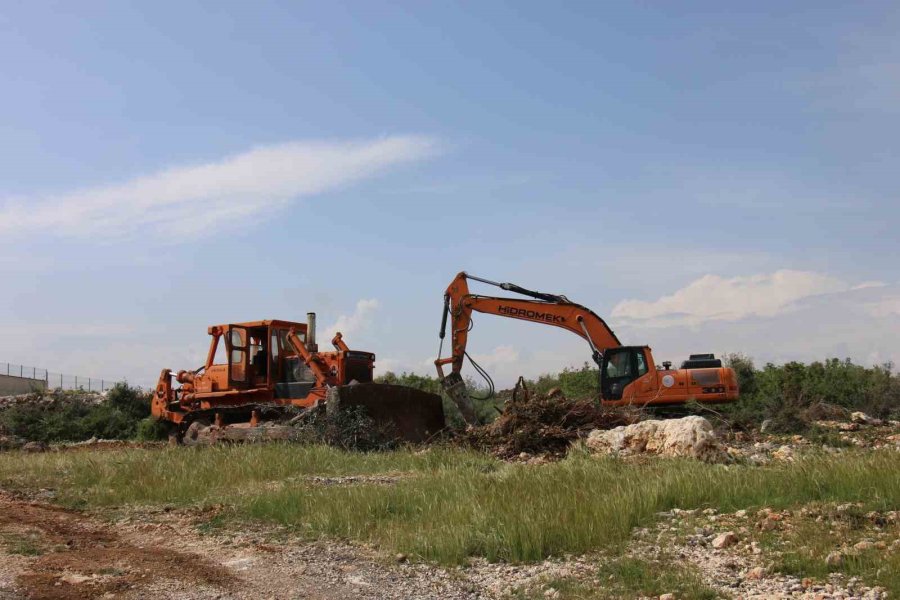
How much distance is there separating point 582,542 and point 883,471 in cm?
295

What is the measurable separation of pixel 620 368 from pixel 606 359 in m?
0.41

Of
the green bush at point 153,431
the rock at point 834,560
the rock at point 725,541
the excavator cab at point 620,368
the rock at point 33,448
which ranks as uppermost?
the excavator cab at point 620,368

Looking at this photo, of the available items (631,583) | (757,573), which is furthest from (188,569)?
(757,573)

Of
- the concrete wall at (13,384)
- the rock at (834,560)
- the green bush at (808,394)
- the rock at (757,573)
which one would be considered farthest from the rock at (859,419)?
the concrete wall at (13,384)

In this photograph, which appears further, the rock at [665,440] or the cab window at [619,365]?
the cab window at [619,365]

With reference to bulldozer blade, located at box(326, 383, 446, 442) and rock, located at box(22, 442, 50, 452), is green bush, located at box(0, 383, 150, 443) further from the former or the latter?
bulldozer blade, located at box(326, 383, 446, 442)

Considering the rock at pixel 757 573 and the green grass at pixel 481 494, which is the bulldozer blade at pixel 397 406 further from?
the rock at pixel 757 573

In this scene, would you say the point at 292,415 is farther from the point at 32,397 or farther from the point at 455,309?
the point at 32,397

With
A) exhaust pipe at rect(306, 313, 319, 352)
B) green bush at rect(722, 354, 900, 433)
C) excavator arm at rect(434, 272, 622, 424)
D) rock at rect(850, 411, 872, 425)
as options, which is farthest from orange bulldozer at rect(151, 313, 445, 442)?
rock at rect(850, 411, 872, 425)

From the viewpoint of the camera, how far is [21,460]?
54.3ft

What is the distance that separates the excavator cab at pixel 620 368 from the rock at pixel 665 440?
524 centimetres

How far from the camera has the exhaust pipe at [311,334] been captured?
67.5ft

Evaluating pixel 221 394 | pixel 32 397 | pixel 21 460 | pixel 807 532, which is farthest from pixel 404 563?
pixel 32 397

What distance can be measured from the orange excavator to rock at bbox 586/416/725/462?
5165mm
